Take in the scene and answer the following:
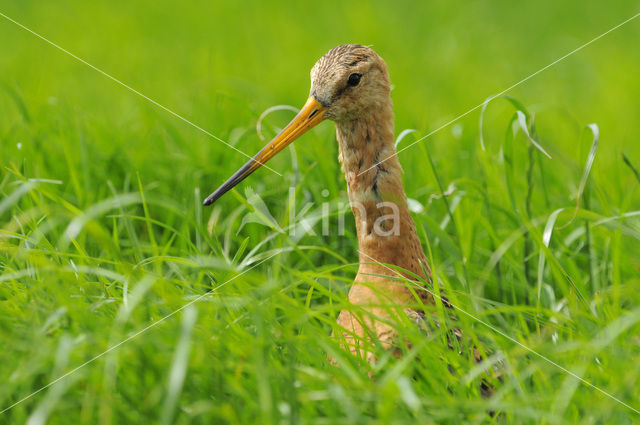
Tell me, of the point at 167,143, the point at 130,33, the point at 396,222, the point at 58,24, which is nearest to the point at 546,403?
the point at 396,222

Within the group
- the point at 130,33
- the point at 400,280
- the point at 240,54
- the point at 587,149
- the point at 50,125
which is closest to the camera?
the point at 400,280

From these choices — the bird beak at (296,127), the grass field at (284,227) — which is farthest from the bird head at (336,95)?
the grass field at (284,227)

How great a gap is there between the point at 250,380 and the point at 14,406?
1.85ft

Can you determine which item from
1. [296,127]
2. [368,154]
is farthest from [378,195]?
[296,127]

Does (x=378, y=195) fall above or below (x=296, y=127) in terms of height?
below

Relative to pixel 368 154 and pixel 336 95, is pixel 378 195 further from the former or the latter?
pixel 336 95

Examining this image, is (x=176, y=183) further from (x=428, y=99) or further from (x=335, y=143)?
(x=428, y=99)

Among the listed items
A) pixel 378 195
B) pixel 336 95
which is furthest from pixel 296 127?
pixel 378 195

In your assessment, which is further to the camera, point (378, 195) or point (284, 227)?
point (284, 227)

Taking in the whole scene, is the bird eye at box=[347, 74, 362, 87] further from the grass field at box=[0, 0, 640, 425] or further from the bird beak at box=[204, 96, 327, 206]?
the grass field at box=[0, 0, 640, 425]

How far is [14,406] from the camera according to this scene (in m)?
1.86

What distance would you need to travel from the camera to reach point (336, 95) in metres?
2.60

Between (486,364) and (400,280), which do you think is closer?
(486,364)


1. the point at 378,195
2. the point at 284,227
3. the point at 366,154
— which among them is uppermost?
the point at 366,154
